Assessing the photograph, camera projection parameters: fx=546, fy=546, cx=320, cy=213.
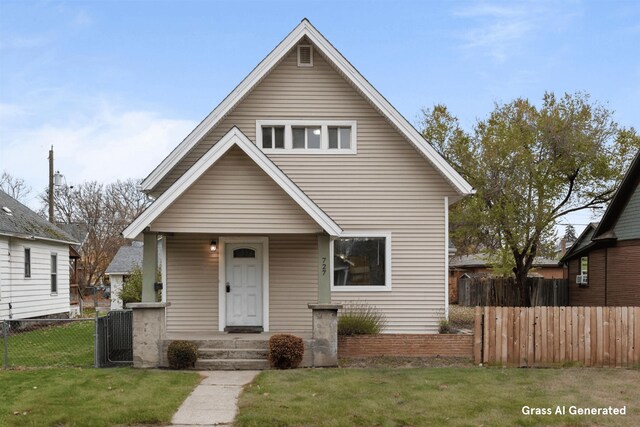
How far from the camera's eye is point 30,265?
2020 centimetres

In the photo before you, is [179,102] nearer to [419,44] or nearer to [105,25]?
[105,25]

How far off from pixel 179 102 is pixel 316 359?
16.7 metres

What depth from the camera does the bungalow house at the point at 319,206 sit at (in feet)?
43.9

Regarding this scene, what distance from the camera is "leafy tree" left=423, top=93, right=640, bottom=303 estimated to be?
22906mm

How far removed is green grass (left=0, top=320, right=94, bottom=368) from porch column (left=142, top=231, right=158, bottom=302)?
1903mm

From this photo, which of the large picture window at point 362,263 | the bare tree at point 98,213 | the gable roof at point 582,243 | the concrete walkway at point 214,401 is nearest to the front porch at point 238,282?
the large picture window at point 362,263

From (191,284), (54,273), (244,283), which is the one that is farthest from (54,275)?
(244,283)

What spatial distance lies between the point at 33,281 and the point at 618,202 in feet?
70.3

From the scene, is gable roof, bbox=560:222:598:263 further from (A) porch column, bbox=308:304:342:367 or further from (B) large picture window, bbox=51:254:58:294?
(B) large picture window, bbox=51:254:58:294

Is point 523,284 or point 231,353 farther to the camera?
point 523,284

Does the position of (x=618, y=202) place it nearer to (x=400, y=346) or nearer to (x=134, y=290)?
(x=400, y=346)

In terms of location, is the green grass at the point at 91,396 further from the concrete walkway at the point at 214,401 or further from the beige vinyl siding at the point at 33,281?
the beige vinyl siding at the point at 33,281

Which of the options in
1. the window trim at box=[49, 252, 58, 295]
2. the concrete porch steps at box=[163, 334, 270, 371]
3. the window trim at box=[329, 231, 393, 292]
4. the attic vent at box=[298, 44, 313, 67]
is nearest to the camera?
the concrete porch steps at box=[163, 334, 270, 371]

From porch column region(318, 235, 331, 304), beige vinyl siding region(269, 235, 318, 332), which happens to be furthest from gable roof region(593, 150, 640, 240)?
porch column region(318, 235, 331, 304)
